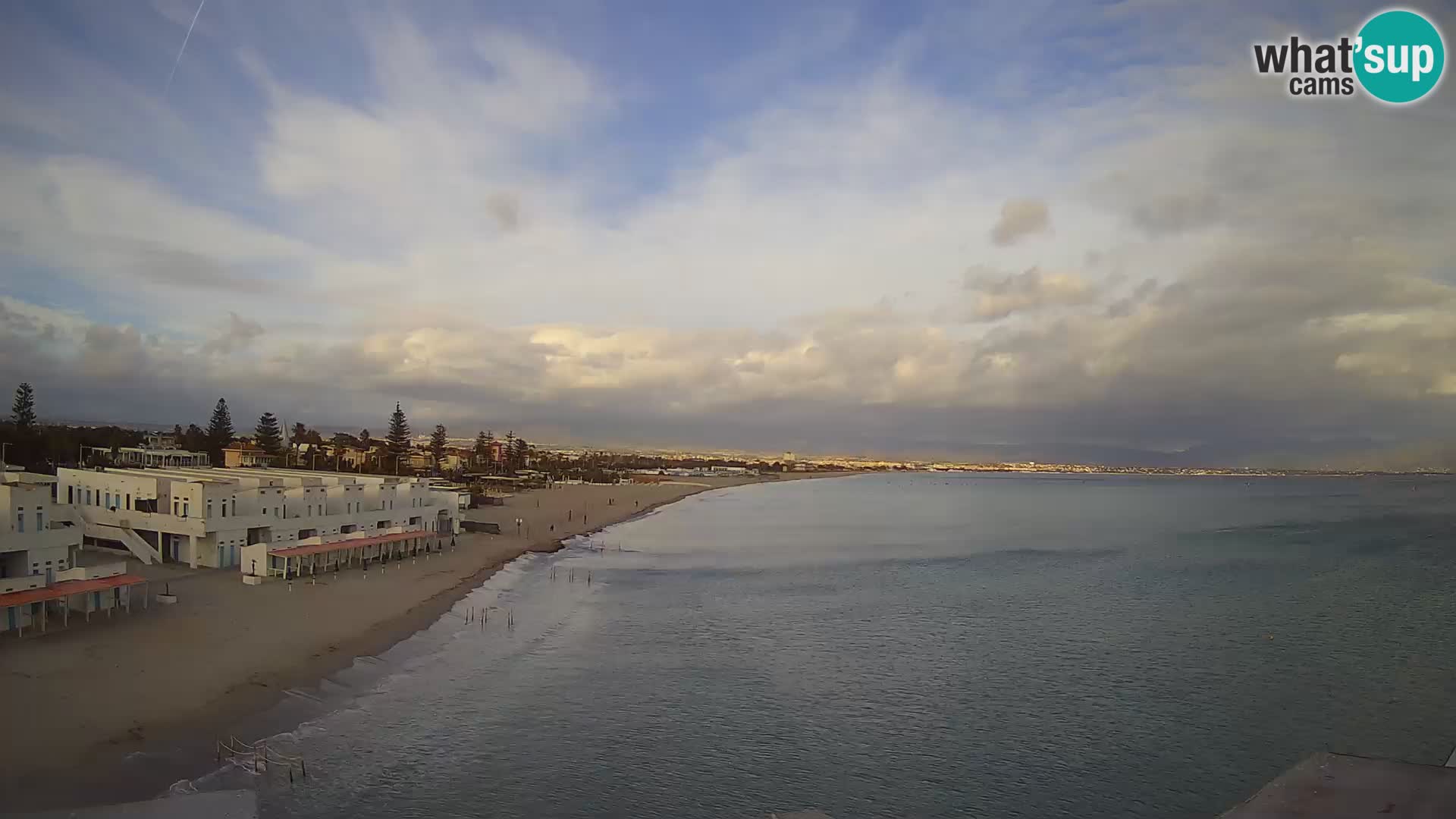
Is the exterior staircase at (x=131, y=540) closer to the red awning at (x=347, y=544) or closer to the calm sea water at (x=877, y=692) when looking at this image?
the red awning at (x=347, y=544)

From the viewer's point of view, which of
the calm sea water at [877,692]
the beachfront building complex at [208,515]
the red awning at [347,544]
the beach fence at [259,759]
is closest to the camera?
the beach fence at [259,759]

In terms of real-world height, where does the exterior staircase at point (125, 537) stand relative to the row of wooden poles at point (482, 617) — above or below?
above

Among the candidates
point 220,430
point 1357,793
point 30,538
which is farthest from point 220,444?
point 1357,793

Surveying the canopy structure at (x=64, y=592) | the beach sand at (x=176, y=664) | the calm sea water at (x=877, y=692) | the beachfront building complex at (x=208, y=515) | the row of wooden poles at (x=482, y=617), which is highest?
the beachfront building complex at (x=208, y=515)

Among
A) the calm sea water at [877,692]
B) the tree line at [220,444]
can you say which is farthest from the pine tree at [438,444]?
the calm sea water at [877,692]

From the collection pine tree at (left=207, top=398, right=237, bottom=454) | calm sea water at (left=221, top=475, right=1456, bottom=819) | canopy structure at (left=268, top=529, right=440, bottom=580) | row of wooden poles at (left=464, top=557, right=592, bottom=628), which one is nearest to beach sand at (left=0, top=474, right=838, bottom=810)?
row of wooden poles at (left=464, top=557, right=592, bottom=628)

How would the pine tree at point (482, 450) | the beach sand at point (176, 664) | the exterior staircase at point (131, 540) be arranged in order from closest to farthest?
the beach sand at point (176, 664), the exterior staircase at point (131, 540), the pine tree at point (482, 450)

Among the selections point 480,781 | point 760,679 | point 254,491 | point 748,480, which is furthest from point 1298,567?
point 748,480

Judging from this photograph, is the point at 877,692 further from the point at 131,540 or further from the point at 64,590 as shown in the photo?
the point at 131,540
